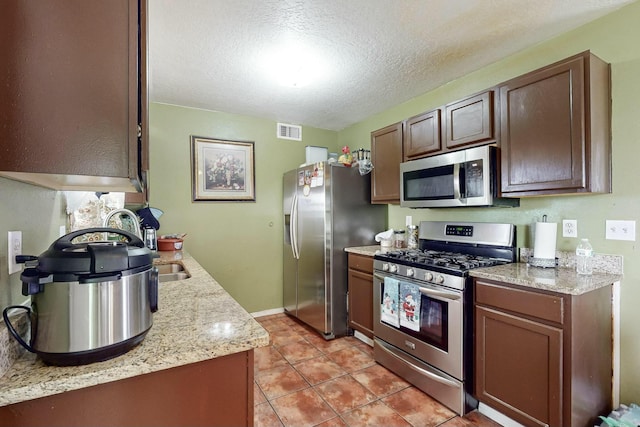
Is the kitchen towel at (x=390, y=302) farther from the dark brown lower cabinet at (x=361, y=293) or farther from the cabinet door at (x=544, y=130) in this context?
the cabinet door at (x=544, y=130)

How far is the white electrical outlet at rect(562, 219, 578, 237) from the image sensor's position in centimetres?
190

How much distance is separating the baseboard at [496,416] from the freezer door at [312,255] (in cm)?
145

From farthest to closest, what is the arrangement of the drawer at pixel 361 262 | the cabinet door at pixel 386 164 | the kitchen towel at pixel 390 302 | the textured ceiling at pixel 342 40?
the cabinet door at pixel 386 164, the drawer at pixel 361 262, the kitchen towel at pixel 390 302, the textured ceiling at pixel 342 40

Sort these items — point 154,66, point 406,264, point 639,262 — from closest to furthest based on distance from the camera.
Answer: point 639,262 < point 406,264 < point 154,66

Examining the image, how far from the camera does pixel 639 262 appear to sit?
1.65 m

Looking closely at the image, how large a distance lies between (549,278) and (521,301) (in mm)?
204

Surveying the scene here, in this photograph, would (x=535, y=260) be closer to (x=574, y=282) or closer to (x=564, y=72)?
(x=574, y=282)

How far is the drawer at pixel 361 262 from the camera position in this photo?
8.94 feet

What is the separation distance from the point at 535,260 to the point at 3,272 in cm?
251

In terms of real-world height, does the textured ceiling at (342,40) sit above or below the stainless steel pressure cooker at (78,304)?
above

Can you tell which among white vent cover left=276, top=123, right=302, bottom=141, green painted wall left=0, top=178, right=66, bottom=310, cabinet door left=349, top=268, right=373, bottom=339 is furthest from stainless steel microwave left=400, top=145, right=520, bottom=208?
green painted wall left=0, top=178, right=66, bottom=310

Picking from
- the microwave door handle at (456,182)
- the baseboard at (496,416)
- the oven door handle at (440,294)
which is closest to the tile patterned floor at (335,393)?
the baseboard at (496,416)

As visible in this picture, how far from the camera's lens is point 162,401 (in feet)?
2.63

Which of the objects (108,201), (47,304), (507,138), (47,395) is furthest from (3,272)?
(507,138)
